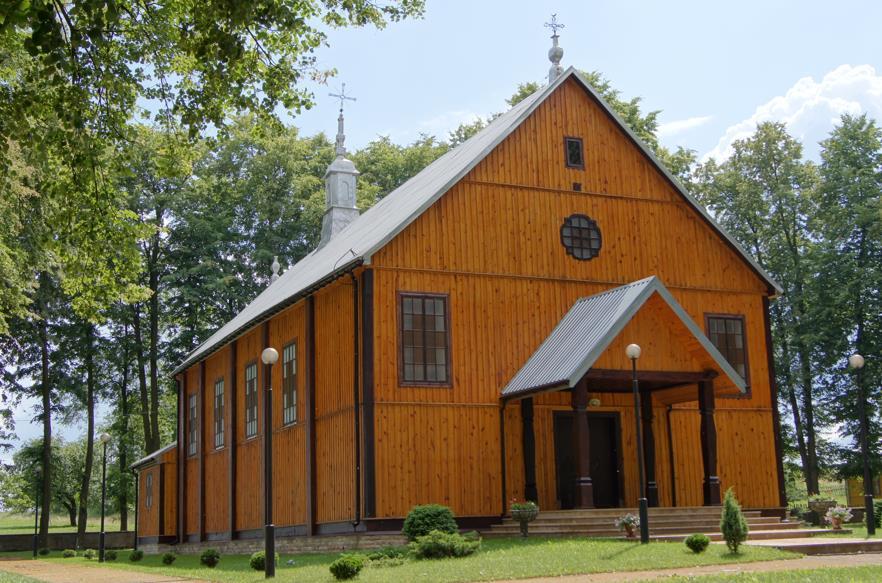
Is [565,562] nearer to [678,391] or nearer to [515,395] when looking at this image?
[515,395]

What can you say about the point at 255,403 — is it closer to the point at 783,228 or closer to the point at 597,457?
the point at 597,457

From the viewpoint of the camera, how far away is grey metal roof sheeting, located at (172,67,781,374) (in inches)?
880

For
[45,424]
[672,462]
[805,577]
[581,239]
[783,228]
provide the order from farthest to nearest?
1. [45,424]
2. [783,228]
3. [581,239]
4. [672,462]
5. [805,577]

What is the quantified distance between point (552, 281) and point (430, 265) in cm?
295

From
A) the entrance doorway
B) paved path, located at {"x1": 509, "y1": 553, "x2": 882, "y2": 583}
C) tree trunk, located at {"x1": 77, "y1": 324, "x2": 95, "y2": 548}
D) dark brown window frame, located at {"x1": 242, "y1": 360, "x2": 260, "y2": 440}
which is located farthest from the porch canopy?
tree trunk, located at {"x1": 77, "y1": 324, "x2": 95, "y2": 548}

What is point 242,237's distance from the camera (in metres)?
47.1

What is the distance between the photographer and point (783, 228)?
135 ft

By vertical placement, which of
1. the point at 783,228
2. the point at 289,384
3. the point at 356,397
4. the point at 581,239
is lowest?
the point at 356,397

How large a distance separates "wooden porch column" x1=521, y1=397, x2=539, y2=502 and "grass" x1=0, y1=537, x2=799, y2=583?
3150 mm

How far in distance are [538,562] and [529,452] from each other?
21.5 ft

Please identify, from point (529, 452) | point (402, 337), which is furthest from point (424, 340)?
point (529, 452)

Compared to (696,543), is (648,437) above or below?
above

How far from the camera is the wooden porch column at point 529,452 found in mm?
21812

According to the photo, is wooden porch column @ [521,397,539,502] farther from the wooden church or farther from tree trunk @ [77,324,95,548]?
tree trunk @ [77,324,95,548]
